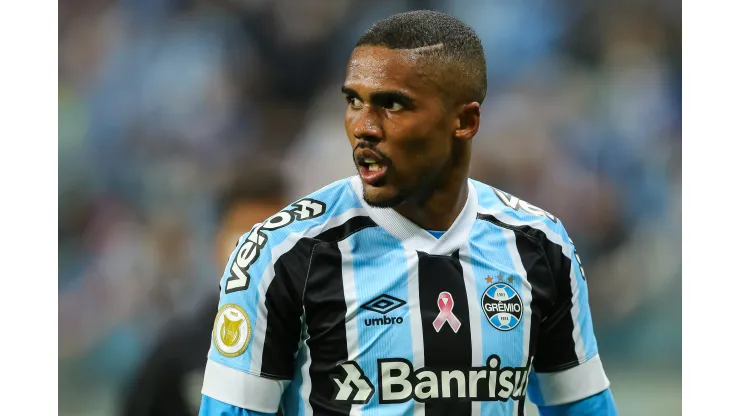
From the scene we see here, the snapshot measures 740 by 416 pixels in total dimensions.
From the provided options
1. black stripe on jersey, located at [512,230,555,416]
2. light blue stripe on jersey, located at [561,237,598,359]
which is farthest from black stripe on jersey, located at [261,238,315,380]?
light blue stripe on jersey, located at [561,237,598,359]

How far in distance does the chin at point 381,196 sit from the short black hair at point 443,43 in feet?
0.69

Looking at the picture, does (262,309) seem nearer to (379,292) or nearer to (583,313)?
(379,292)

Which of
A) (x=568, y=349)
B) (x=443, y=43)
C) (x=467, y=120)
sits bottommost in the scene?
(x=568, y=349)

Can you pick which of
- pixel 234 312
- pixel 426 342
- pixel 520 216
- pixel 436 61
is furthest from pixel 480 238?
pixel 234 312

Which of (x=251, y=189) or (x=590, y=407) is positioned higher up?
(x=251, y=189)

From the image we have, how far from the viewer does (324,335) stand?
157cm

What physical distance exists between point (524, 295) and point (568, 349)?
17 cm

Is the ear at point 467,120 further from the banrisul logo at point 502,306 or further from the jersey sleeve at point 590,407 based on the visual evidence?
the jersey sleeve at point 590,407

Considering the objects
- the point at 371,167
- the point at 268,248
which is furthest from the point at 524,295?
the point at 268,248

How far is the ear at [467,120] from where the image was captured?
1614 mm

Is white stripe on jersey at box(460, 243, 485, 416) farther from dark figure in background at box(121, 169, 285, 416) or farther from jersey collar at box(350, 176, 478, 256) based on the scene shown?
dark figure in background at box(121, 169, 285, 416)

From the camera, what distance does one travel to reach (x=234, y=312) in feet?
5.09
